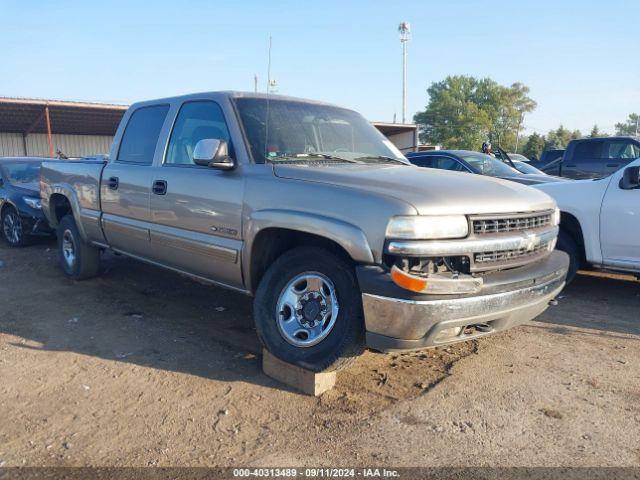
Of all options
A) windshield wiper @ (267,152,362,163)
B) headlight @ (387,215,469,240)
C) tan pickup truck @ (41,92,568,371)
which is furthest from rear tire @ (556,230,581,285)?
headlight @ (387,215,469,240)

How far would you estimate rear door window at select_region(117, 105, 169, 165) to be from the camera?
4988 mm

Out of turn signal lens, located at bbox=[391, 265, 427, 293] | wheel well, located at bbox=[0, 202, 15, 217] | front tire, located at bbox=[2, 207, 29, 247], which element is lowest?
front tire, located at bbox=[2, 207, 29, 247]

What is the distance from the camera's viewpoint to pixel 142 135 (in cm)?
520

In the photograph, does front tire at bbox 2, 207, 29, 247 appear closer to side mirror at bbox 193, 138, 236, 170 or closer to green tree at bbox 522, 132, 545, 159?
side mirror at bbox 193, 138, 236, 170

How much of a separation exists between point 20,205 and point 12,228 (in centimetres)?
48

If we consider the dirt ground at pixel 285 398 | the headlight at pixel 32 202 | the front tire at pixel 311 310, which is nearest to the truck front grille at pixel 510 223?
the front tire at pixel 311 310

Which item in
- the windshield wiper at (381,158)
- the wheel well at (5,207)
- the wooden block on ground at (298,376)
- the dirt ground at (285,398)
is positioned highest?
the windshield wiper at (381,158)

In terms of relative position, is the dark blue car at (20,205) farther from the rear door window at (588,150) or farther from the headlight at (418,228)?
the rear door window at (588,150)

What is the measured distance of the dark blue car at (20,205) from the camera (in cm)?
862

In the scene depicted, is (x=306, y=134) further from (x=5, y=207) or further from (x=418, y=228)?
(x=5, y=207)

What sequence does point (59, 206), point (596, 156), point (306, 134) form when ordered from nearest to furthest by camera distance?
point (306, 134) → point (59, 206) → point (596, 156)

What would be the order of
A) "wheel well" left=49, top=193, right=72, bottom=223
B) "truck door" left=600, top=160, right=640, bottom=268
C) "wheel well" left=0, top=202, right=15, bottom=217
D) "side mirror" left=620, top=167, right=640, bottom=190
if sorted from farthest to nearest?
"wheel well" left=0, top=202, right=15, bottom=217 < "wheel well" left=49, top=193, right=72, bottom=223 < "truck door" left=600, top=160, right=640, bottom=268 < "side mirror" left=620, top=167, right=640, bottom=190

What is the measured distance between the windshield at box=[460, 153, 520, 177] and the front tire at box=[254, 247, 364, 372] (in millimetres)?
6000

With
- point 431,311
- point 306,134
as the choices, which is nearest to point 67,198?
point 306,134
